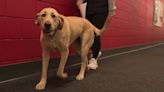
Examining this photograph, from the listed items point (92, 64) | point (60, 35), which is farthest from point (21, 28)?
point (92, 64)

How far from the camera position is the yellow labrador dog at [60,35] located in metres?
2.72

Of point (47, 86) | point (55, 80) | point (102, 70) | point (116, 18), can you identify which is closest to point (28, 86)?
point (47, 86)

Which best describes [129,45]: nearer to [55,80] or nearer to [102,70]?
[102,70]

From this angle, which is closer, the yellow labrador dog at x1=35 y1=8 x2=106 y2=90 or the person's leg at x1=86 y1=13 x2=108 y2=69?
the yellow labrador dog at x1=35 y1=8 x2=106 y2=90

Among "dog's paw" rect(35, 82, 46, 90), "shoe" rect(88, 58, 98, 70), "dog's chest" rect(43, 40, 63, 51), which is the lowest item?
"shoe" rect(88, 58, 98, 70)

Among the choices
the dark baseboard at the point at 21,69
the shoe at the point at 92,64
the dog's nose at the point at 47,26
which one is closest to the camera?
the dog's nose at the point at 47,26

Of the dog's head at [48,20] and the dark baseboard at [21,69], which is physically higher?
the dog's head at [48,20]

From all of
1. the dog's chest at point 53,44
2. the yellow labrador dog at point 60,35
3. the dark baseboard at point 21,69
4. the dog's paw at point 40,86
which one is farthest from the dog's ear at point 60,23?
the dark baseboard at point 21,69

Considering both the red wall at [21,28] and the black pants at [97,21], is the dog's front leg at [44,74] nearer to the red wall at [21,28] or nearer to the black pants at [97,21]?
the red wall at [21,28]

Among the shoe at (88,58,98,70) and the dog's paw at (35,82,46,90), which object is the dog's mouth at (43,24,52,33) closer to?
the dog's paw at (35,82,46,90)

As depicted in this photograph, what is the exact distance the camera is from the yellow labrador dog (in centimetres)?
272

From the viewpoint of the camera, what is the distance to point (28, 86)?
112 inches

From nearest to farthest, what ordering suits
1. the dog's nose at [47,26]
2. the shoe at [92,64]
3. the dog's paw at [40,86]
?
the dog's nose at [47,26], the dog's paw at [40,86], the shoe at [92,64]

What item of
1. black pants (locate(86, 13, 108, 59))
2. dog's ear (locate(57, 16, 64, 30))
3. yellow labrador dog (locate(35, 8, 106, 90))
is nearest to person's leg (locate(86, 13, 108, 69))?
black pants (locate(86, 13, 108, 59))
